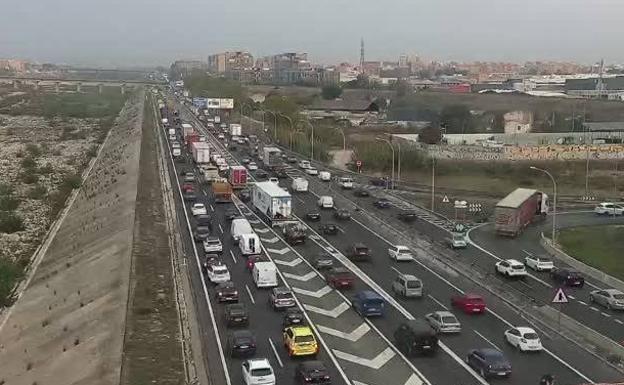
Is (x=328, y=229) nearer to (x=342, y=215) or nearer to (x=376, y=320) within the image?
(x=342, y=215)

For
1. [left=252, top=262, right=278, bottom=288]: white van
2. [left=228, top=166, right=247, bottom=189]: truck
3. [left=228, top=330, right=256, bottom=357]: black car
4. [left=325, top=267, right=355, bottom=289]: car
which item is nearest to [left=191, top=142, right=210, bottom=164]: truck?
[left=228, top=166, right=247, bottom=189]: truck

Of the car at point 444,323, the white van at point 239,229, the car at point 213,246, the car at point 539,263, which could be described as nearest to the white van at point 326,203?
the white van at point 239,229

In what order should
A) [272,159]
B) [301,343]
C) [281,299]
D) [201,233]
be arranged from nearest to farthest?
[301,343] < [281,299] < [201,233] < [272,159]

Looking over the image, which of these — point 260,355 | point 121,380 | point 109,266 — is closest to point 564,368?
point 260,355

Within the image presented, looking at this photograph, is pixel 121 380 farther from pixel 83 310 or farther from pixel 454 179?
pixel 454 179

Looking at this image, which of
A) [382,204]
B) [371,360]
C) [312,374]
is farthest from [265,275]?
[382,204]

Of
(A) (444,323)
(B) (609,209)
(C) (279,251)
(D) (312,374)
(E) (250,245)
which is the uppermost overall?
(D) (312,374)
